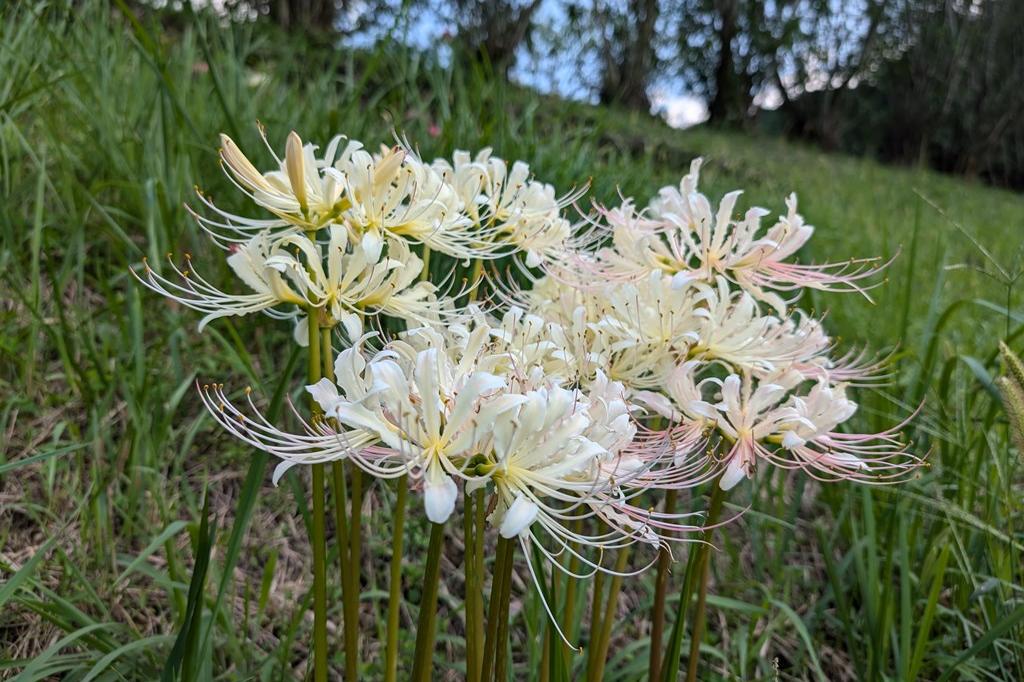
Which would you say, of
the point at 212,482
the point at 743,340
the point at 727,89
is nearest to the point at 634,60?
the point at 727,89

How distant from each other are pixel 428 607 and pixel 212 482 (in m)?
1.21

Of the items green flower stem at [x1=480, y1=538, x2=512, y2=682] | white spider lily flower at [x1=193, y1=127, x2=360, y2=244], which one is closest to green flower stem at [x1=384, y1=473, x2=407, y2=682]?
green flower stem at [x1=480, y1=538, x2=512, y2=682]

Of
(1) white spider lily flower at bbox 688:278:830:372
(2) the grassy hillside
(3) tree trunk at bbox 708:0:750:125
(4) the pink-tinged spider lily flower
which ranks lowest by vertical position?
(2) the grassy hillside

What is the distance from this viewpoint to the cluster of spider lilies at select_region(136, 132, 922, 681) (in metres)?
0.79

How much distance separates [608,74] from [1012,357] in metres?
9.56

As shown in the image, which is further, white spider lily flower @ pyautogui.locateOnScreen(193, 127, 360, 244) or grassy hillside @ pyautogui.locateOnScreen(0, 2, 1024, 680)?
grassy hillside @ pyautogui.locateOnScreen(0, 2, 1024, 680)

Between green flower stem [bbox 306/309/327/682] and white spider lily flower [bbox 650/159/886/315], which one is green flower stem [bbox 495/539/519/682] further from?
white spider lily flower [bbox 650/159/886/315]

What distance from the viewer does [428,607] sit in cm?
87

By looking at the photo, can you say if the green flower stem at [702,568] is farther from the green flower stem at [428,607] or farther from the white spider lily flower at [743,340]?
the green flower stem at [428,607]

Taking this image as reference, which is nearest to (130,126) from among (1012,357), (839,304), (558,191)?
(558,191)

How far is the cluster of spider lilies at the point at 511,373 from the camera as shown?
79 centimetres

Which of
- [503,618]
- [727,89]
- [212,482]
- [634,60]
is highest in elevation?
[634,60]

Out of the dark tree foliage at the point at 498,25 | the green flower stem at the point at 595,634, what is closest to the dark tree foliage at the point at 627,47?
the dark tree foliage at the point at 498,25

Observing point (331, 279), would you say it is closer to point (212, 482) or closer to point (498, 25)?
point (212, 482)
